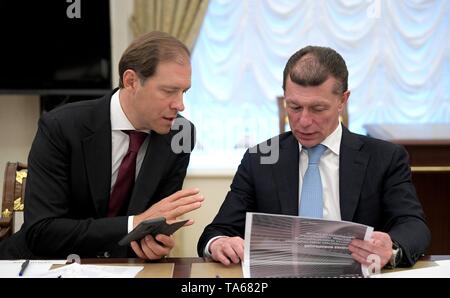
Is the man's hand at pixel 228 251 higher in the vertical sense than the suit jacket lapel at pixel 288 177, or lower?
lower

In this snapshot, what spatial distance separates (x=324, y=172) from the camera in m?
2.40

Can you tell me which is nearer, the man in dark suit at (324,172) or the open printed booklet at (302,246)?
the open printed booklet at (302,246)

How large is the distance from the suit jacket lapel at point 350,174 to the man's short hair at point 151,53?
2.27ft

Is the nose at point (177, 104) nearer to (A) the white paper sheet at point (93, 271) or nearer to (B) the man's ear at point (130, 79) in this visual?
(B) the man's ear at point (130, 79)

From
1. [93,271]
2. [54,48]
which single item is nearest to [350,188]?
[93,271]

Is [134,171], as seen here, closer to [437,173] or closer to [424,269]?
[424,269]

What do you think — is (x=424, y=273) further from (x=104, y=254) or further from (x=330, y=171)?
(x=104, y=254)

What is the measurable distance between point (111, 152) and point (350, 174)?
880 millimetres

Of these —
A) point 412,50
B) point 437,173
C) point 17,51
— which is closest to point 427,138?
point 437,173

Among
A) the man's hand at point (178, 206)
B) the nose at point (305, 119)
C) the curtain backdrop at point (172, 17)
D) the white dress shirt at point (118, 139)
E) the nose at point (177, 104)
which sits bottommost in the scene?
the man's hand at point (178, 206)

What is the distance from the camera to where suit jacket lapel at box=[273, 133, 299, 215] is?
7.77ft

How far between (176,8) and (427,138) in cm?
200

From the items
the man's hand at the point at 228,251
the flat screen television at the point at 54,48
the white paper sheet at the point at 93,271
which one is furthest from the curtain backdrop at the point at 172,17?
the white paper sheet at the point at 93,271

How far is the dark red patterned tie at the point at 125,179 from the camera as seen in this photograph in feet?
7.85
